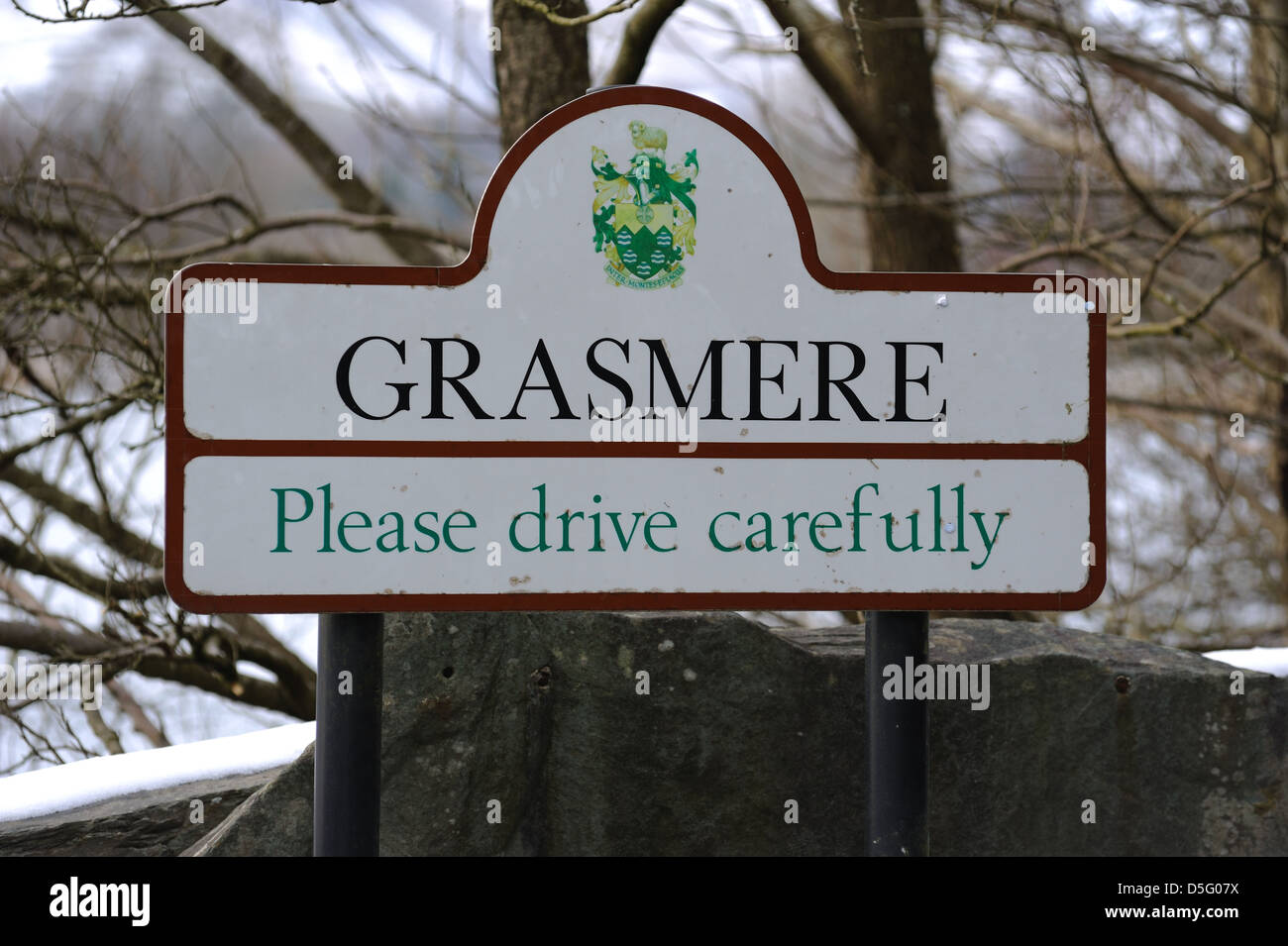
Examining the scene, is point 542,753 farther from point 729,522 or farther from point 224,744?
point 224,744

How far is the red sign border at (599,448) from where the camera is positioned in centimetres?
206

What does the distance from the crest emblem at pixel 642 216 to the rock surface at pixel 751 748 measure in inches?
31.8

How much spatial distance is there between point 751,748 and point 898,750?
52 centimetres

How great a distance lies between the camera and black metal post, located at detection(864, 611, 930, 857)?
2.19 m

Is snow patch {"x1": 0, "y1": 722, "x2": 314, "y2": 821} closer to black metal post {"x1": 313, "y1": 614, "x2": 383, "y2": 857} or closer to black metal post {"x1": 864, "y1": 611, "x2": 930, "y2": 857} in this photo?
black metal post {"x1": 313, "y1": 614, "x2": 383, "y2": 857}

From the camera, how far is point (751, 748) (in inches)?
104

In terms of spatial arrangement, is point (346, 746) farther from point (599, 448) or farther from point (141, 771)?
Result: point (141, 771)

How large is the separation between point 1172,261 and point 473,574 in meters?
5.65

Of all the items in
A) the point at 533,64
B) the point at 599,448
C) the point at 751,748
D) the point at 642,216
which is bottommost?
the point at 751,748

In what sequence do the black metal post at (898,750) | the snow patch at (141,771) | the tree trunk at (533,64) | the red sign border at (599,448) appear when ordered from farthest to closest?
the tree trunk at (533,64)
the snow patch at (141,771)
the black metal post at (898,750)
the red sign border at (599,448)

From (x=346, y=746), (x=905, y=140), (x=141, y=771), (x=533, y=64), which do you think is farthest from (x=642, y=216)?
(x=905, y=140)

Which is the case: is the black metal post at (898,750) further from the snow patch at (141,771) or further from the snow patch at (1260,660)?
the snow patch at (141,771)

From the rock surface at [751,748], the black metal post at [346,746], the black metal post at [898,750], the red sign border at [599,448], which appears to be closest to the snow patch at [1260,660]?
the rock surface at [751,748]
